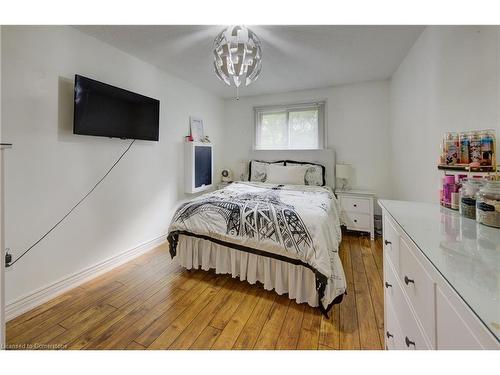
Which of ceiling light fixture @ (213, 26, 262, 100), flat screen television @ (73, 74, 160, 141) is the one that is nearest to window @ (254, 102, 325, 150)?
flat screen television @ (73, 74, 160, 141)

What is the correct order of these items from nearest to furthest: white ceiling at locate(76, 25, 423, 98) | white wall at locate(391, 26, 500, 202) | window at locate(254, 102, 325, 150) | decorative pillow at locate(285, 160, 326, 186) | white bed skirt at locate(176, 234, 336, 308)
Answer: white wall at locate(391, 26, 500, 202) → white bed skirt at locate(176, 234, 336, 308) → white ceiling at locate(76, 25, 423, 98) → decorative pillow at locate(285, 160, 326, 186) → window at locate(254, 102, 325, 150)

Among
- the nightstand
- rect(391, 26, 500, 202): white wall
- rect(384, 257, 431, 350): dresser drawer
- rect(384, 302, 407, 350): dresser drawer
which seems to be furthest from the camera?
the nightstand

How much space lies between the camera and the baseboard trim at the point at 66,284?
157 cm

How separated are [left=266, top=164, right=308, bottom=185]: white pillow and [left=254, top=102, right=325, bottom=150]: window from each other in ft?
1.80

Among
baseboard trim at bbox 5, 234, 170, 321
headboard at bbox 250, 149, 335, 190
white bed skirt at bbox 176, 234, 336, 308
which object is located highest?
headboard at bbox 250, 149, 335, 190

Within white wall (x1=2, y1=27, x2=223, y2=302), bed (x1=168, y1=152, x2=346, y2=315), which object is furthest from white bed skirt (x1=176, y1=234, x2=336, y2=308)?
white wall (x1=2, y1=27, x2=223, y2=302)

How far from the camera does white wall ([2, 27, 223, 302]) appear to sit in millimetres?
1583

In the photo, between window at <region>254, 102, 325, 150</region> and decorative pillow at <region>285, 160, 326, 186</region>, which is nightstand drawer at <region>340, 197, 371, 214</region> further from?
window at <region>254, 102, 325, 150</region>

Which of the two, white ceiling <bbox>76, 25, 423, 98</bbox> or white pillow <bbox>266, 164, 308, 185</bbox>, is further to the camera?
white pillow <bbox>266, 164, 308, 185</bbox>

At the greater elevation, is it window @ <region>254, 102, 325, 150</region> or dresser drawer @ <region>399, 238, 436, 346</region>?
window @ <region>254, 102, 325, 150</region>

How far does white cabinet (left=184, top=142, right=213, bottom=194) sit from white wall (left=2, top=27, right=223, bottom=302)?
508 mm

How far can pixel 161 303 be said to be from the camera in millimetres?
1729
